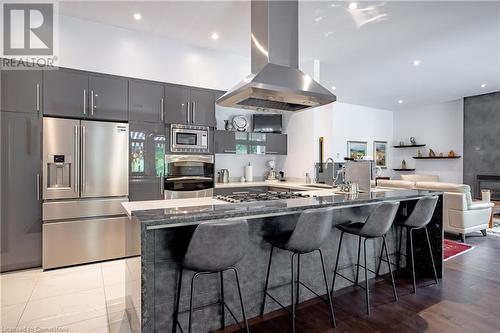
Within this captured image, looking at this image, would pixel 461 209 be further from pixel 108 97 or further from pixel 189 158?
pixel 108 97

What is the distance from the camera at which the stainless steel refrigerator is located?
11.3ft

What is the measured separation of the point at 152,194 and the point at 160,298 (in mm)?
2233

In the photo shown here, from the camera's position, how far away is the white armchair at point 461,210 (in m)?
4.61

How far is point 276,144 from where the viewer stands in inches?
214

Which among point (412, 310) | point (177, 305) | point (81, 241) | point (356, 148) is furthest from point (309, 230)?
point (356, 148)

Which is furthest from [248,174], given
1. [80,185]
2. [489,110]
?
[489,110]

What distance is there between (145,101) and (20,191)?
73.0 inches

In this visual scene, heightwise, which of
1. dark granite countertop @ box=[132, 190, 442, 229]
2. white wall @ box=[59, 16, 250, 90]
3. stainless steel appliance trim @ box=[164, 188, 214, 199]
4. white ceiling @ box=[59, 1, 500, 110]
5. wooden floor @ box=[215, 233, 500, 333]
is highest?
white ceiling @ box=[59, 1, 500, 110]

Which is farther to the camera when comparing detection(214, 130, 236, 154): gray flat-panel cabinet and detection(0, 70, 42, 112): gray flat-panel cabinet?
detection(214, 130, 236, 154): gray flat-panel cabinet

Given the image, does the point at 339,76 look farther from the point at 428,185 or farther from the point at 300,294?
the point at 300,294

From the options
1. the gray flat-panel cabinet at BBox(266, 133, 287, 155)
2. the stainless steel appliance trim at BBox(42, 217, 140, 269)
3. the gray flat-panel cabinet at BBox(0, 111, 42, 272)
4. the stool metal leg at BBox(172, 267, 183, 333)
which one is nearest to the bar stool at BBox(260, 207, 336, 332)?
the stool metal leg at BBox(172, 267, 183, 333)

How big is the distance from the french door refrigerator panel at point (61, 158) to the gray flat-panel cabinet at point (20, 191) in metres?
0.09

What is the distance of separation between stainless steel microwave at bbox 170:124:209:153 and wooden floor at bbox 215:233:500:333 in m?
2.67

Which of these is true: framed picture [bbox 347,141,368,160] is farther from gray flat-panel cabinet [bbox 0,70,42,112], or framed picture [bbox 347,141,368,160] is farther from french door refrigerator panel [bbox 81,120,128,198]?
gray flat-panel cabinet [bbox 0,70,42,112]
